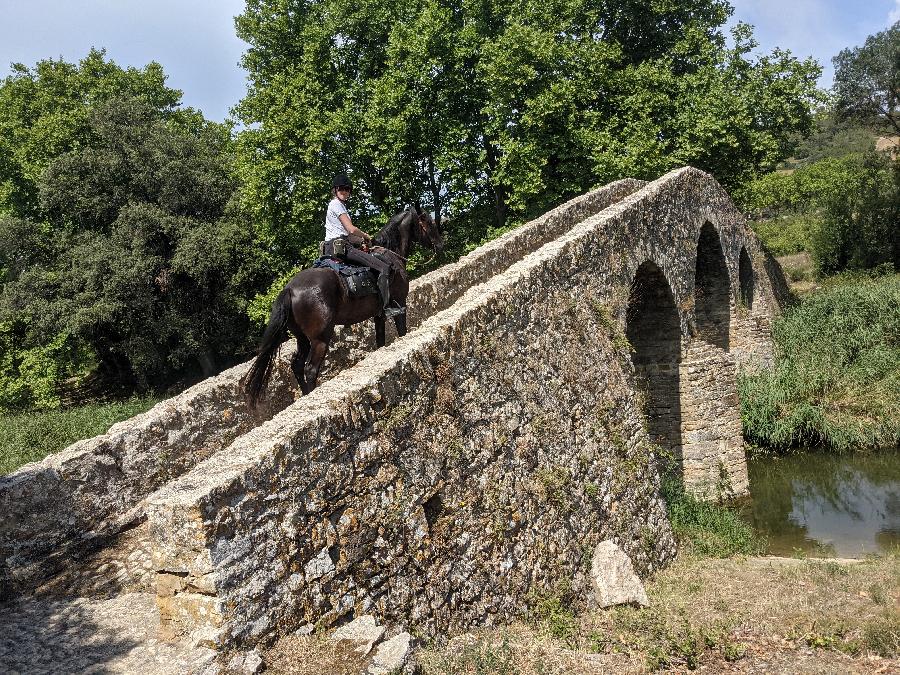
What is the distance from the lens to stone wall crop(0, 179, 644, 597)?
6.03m

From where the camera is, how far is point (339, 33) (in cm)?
1944

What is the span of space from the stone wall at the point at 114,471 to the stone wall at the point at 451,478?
2695mm

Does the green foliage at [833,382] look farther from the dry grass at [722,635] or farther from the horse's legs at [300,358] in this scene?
the horse's legs at [300,358]

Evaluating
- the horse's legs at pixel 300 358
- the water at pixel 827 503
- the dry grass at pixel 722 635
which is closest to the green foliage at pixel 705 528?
the water at pixel 827 503

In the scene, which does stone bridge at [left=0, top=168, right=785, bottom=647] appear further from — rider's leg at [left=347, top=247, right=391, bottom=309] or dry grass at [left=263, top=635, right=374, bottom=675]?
rider's leg at [left=347, top=247, right=391, bottom=309]

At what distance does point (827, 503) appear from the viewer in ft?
43.5

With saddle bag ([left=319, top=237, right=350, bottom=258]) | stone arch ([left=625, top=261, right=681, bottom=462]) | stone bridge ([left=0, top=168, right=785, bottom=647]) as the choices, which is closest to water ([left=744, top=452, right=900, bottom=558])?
stone arch ([left=625, top=261, right=681, bottom=462])

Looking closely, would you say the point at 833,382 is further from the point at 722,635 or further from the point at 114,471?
the point at 114,471

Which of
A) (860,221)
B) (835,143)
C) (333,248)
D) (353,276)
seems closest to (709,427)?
(353,276)

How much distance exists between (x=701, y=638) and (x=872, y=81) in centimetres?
3851

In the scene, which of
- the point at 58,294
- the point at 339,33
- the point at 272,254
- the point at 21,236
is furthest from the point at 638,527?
the point at 21,236

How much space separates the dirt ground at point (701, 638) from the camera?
439cm

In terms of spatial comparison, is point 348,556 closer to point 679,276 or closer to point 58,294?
point 679,276

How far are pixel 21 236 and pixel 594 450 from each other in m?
20.9
